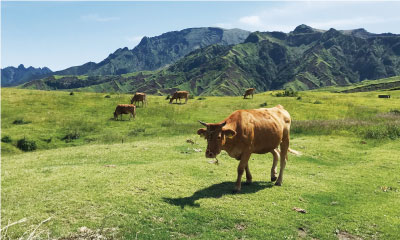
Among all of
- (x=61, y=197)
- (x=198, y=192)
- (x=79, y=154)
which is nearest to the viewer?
(x=61, y=197)

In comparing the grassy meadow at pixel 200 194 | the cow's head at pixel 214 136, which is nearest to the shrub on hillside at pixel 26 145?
the grassy meadow at pixel 200 194

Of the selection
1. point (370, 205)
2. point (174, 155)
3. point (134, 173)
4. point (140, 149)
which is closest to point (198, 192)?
point (134, 173)

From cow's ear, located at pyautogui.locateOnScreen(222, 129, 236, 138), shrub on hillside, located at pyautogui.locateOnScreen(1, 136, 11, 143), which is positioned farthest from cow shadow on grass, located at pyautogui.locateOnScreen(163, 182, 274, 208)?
shrub on hillside, located at pyautogui.locateOnScreen(1, 136, 11, 143)

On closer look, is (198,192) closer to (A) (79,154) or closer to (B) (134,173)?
(B) (134,173)

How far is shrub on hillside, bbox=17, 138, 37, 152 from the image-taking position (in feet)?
92.5

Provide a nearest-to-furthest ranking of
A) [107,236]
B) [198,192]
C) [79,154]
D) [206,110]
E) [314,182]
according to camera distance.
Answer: [107,236] < [198,192] < [314,182] < [79,154] < [206,110]

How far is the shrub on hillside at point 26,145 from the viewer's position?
1110 inches

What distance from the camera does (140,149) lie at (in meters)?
23.7

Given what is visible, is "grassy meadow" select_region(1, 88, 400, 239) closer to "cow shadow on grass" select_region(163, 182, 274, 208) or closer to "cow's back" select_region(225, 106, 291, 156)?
"cow shadow on grass" select_region(163, 182, 274, 208)

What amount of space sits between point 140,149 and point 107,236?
47.6ft

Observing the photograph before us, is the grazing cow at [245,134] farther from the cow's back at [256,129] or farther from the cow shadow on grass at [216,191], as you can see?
the cow shadow on grass at [216,191]

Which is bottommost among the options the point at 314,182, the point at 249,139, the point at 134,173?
the point at 314,182

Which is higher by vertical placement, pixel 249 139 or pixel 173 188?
pixel 249 139

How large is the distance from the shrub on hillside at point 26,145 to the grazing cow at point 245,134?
2341 centimetres
